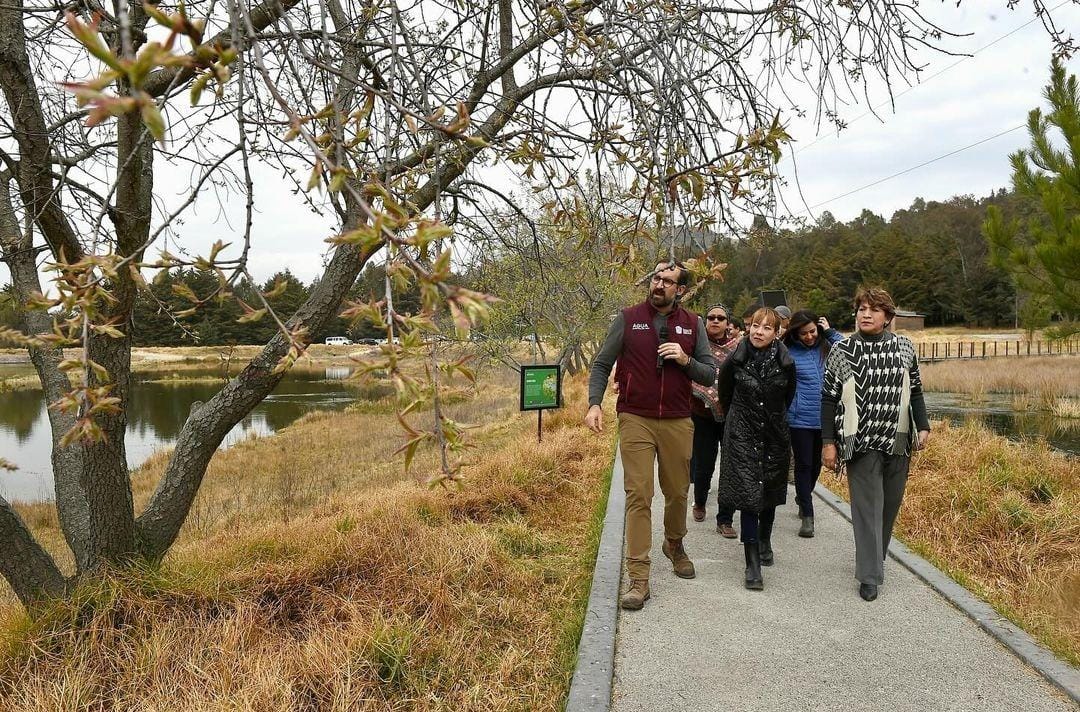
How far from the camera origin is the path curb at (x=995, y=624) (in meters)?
3.29

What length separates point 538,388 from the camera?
920 centimetres

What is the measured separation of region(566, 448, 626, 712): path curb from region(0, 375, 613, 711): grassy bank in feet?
0.30

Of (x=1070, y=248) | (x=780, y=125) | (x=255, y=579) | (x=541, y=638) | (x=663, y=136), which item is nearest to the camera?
(x=780, y=125)

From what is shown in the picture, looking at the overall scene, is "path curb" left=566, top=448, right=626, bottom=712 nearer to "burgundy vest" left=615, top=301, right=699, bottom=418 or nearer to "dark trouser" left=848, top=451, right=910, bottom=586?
"burgundy vest" left=615, top=301, right=699, bottom=418

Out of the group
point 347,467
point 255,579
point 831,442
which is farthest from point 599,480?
point 347,467

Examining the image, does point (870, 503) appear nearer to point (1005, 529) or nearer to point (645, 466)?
point (645, 466)

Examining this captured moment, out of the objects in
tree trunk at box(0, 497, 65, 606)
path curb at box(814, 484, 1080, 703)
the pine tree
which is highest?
the pine tree

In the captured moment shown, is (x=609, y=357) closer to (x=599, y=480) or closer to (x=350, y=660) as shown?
(x=350, y=660)

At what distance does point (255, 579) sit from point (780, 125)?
13.1 feet

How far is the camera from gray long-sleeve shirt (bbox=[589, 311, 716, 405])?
426 cm

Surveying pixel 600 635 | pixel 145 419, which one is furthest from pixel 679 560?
pixel 145 419

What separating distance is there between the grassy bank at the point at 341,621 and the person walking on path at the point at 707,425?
1.01 meters

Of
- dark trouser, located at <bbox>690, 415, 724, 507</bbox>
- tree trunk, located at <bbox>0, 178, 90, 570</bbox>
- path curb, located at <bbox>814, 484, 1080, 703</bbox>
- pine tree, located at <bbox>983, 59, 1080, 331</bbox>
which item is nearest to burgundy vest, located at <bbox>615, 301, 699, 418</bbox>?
dark trouser, located at <bbox>690, 415, 724, 507</bbox>

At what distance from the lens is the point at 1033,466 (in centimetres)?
764
